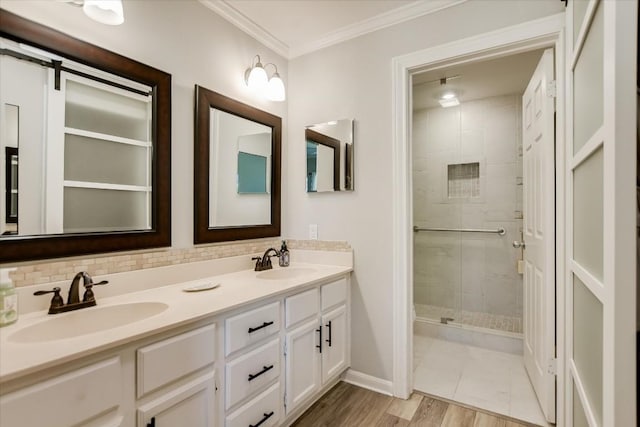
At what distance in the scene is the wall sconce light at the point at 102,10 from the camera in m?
1.27

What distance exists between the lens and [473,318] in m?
3.25

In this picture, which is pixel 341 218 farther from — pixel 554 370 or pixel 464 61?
pixel 554 370

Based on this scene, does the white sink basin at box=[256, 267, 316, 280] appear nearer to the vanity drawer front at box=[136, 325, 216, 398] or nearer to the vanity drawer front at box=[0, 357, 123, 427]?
the vanity drawer front at box=[136, 325, 216, 398]

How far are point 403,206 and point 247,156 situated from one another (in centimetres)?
110

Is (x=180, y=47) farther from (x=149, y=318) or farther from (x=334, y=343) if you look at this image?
(x=334, y=343)

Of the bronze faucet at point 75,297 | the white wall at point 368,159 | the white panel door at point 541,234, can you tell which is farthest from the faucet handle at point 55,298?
the white panel door at point 541,234

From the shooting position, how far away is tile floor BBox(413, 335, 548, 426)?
1.97 m

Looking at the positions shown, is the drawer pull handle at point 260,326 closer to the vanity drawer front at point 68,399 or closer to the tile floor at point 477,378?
the vanity drawer front at point 68,399

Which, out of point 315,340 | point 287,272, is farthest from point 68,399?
point 287,272

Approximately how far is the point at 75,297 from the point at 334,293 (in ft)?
4.38

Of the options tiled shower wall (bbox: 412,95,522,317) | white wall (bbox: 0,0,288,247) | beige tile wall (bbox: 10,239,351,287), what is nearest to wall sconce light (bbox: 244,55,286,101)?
white wall (bbox: 0,0,288,247)

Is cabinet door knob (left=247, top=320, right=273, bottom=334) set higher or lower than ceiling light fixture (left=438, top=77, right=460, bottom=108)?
lower

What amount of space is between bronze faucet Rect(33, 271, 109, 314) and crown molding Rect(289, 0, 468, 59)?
2059mm

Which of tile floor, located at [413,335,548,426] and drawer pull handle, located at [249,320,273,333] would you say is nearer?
drawer pull handle, located at [249,320,273,333]
